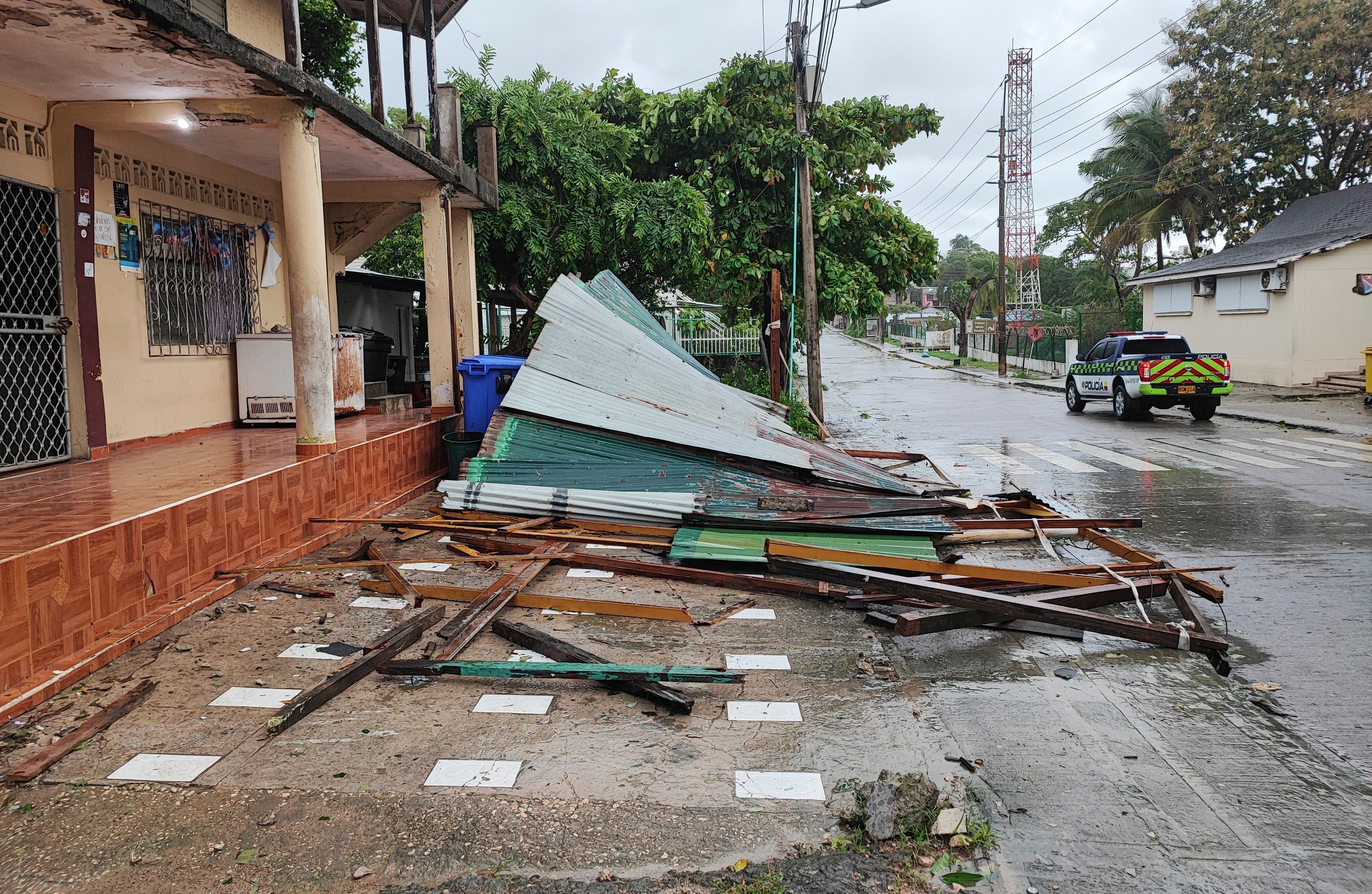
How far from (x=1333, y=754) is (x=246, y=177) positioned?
10965 millimetres

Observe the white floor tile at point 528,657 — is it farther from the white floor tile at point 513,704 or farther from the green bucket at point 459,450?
the green bucket at point 459,450

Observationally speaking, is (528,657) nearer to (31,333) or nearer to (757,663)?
(757,663)

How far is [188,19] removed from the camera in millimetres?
5523

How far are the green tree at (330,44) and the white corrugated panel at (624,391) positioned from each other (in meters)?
10.6

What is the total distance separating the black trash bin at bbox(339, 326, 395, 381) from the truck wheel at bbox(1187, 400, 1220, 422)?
14929 millimetres

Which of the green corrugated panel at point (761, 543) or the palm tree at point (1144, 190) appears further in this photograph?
the palm tree at point (1144, 190)

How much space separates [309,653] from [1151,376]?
17.1 meters

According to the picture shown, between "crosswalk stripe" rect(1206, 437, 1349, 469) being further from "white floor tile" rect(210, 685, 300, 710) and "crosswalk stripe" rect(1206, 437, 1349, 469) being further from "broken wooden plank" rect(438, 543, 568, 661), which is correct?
"white floor tile" rect(210, 685, 300, 710)

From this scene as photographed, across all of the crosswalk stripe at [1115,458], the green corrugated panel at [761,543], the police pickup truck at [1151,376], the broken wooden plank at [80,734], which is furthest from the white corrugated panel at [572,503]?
the police pickup truck at [1151,376]

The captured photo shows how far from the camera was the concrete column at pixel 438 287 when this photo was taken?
11.1 m

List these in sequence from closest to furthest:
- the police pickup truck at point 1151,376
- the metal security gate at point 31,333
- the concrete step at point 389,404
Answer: the metal security gate at point 31,333 → the concrete step at point 389,404 → the police pickup truck at point 1151,376

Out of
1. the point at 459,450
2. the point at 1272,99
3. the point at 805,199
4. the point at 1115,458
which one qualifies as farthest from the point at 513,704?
the point at 1272,99

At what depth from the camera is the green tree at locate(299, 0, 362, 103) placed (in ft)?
55.9

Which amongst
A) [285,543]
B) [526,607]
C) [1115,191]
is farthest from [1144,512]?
[1115,191]
